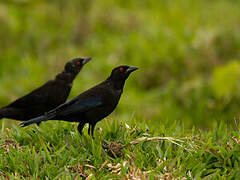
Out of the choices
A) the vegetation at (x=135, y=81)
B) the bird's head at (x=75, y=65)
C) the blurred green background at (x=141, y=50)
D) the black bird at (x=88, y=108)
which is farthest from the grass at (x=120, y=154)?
the blurred green background at (x=141, y=50)

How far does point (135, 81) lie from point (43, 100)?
186 inches

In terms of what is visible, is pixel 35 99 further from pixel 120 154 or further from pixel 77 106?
pixel 120 154

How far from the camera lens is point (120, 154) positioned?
13.9ft

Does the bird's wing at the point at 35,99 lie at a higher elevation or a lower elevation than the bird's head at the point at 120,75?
lower

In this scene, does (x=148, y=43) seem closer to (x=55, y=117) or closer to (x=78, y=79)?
(x=78, y=79)

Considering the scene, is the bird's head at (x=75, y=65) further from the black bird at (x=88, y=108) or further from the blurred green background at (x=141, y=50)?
the blurred green background at (x=141, y=50)

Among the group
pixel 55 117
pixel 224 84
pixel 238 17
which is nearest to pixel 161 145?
pixel 55 117

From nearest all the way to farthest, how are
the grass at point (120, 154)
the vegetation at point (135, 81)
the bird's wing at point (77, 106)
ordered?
1. the grass at point (120, 154)
2. the vegetation at point (135, 81)
3. the bird's wing at point (77, 106)

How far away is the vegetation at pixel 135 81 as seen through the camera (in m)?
4.07

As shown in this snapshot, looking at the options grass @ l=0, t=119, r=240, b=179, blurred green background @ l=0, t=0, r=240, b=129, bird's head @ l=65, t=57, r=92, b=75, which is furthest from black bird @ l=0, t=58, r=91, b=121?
blurred green background @ l=0, t=0, r=240, b=129

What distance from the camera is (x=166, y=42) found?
1068cm

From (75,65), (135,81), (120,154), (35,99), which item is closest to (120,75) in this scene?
(120,154)

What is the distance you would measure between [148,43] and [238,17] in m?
2.77

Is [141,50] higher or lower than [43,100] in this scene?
lower
